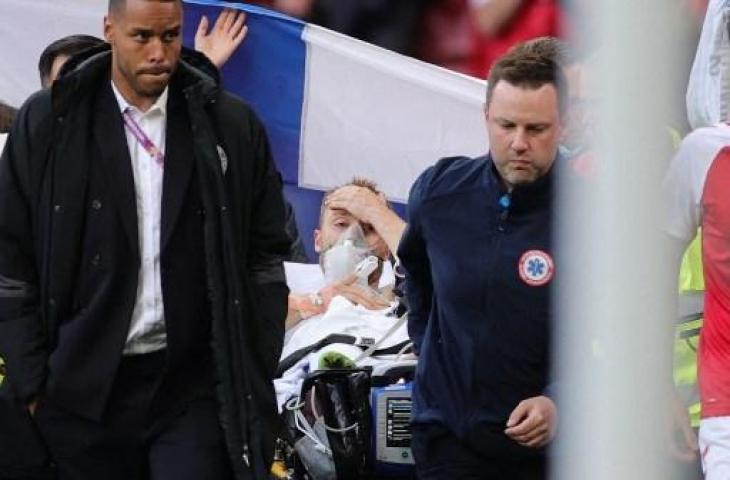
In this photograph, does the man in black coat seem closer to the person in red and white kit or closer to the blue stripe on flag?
the person in red and white kit

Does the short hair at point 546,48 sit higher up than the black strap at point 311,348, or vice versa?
the short hair at point 546,48

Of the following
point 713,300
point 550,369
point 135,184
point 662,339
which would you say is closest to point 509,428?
point 550,369

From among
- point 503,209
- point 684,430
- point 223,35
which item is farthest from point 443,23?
point 684,430

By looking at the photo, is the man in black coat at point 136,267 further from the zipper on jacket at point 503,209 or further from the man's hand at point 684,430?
the man's hand at point 684,430

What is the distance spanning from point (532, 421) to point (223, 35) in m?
3.12

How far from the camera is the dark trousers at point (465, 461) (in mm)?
4637

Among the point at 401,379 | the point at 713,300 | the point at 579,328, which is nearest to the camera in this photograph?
the point at 579,328

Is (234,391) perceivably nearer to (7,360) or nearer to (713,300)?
(7,360)

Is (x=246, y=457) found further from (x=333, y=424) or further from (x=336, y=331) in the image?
(x=336, y=331)

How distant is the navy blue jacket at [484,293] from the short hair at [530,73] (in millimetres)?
200

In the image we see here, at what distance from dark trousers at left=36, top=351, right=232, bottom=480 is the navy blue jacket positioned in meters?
0.59

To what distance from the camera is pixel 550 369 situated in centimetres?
464

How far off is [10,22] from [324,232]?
5.05ft

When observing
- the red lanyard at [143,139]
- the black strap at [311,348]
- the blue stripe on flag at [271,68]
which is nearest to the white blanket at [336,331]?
the black strap at [311,348]
